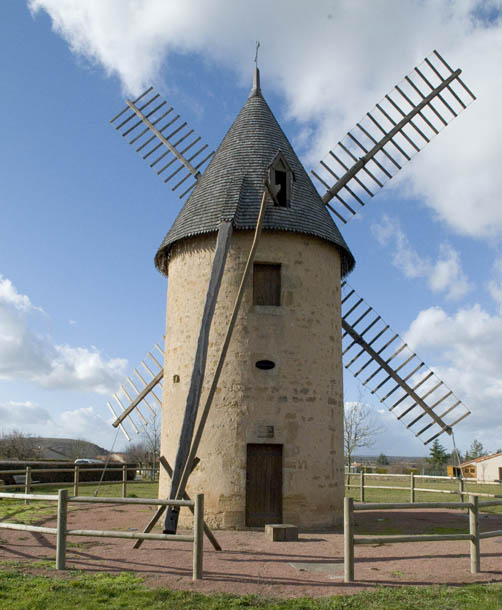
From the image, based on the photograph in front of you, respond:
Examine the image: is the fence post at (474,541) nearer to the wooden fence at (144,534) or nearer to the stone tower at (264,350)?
the wooden fence at (144,534)

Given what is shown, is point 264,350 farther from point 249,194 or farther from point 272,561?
point 272,561

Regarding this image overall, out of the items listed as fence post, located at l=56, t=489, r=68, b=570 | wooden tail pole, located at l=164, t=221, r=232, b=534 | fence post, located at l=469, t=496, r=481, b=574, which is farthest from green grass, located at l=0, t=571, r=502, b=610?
wooden tail pole, located at l=164, t=221, r=232, b=534

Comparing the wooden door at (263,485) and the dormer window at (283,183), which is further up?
the dormer window at (283,183)

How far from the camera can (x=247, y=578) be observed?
693 centimetres

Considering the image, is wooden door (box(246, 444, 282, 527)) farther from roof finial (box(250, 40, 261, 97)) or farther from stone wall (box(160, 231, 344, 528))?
roof finial (box(250, 40, 261, 97))

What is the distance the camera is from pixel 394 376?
50.2 ft

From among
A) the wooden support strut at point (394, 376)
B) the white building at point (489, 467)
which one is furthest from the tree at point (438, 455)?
the wooden support strut at point (394, 376)

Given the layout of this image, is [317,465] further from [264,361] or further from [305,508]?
[264,361]

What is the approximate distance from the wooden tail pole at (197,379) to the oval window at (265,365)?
1721mm

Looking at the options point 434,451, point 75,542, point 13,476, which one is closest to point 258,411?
point 75,542

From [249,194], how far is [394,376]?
589cm

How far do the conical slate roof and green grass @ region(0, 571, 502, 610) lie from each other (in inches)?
310

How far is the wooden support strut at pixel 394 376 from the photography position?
49.0 feet

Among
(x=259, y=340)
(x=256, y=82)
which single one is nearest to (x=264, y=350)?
(x=259, y=340)
